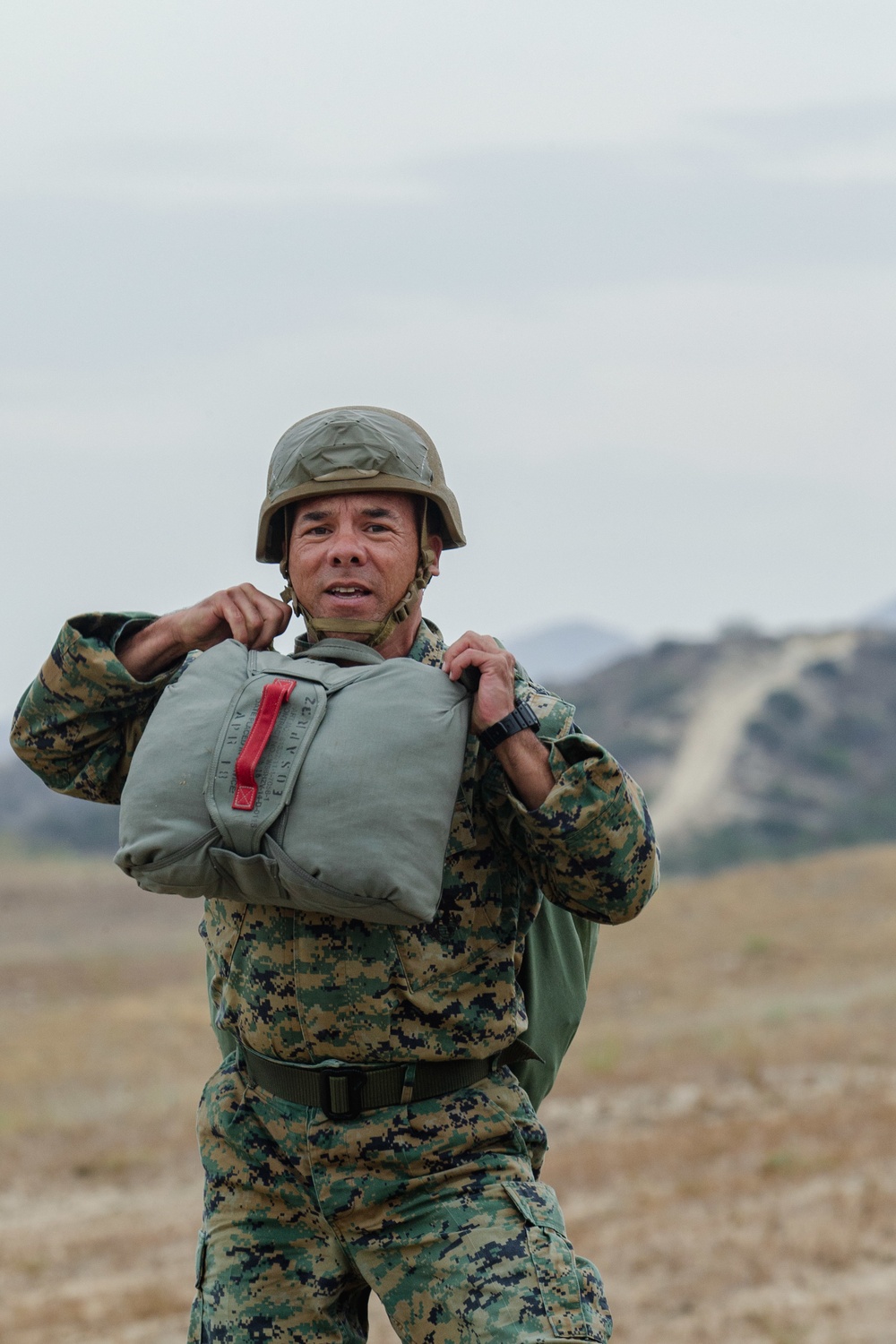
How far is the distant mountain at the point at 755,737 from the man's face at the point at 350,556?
5240 cm

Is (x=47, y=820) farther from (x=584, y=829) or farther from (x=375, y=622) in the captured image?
(x=584, y=829)

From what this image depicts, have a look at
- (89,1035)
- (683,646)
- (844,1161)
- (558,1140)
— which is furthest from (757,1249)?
(683,646)

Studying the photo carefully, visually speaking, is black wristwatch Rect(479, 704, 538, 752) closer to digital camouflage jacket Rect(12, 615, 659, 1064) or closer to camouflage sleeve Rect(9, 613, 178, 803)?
digital camouflage jacket Rect(12, 615, 659, 1064)

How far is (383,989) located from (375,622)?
2.87 feet

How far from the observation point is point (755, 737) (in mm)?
72688

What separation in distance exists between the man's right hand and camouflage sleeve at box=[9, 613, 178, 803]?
0.12 feet

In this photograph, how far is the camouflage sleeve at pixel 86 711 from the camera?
3801 millimetres

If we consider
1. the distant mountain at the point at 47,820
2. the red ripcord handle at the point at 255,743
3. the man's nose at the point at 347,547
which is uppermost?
the distant mountain at the point at 47,820

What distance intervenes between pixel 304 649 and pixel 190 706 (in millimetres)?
415

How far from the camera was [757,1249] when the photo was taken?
31.6 ft

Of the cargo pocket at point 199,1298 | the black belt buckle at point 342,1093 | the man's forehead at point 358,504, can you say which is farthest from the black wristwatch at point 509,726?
the cargo pocket at point 199,1298

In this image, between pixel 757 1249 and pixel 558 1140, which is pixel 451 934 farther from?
pixel 558 1140

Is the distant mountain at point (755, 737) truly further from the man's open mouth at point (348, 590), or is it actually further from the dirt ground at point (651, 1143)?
the man's open mouth at point (348, 590)

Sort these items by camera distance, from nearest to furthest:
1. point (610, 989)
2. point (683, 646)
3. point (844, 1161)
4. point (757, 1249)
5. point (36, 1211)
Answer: point (757, 1249)
point (844, 1161)
point (36, 1211)
point (610, 989)
point (683, 646)
